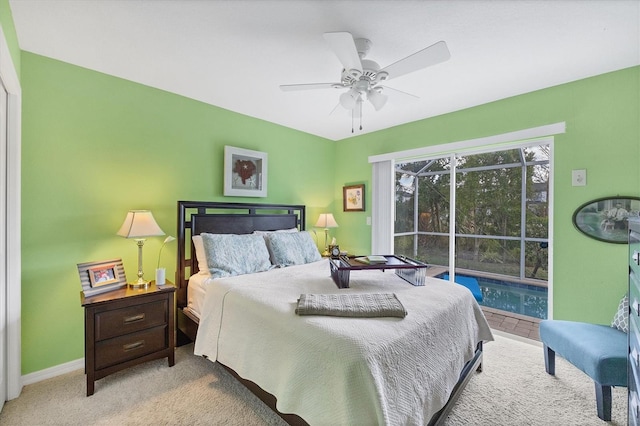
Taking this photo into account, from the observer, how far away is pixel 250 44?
204 cm

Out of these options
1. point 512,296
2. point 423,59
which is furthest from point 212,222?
point 512,296

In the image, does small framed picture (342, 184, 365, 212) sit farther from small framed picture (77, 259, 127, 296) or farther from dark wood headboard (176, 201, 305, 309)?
small framed picture (77, 259, 127, 296)

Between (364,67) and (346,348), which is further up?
(364,67)

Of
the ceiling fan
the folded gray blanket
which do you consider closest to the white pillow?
the folded gray blanket

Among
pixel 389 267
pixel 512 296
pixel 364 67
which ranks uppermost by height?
pixel 364 67

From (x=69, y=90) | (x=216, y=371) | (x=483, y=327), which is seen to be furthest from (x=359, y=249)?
(x=69, y=90)

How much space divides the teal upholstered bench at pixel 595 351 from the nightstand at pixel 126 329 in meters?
3.15

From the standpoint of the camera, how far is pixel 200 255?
2.76m

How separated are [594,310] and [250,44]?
3707mm

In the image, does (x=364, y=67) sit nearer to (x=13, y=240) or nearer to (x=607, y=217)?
(x=607, y=217)

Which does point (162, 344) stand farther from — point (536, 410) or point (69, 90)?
point (536, 410)

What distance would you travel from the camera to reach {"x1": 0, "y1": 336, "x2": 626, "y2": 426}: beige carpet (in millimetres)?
1806

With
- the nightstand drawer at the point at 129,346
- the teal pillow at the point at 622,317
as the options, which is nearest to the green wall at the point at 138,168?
the teal pillow at the point at 622,317

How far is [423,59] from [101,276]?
293cm
